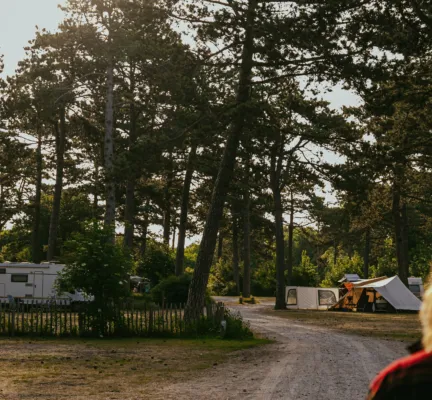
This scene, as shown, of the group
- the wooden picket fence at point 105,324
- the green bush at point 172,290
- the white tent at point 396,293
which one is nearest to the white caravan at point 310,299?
the white tent at point 396,293

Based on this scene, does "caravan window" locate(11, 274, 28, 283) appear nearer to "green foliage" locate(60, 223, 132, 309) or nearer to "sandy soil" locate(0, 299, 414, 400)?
"green foliage" locate(60, 223, 132, 309)

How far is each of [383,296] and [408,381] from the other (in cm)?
3976

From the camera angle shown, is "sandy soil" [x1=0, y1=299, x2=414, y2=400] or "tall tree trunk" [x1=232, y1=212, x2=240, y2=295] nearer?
"sandy soil" [x1=0, y1=299, x2=414, y2=400]

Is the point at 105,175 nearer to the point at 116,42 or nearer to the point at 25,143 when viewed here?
the point at 116,42

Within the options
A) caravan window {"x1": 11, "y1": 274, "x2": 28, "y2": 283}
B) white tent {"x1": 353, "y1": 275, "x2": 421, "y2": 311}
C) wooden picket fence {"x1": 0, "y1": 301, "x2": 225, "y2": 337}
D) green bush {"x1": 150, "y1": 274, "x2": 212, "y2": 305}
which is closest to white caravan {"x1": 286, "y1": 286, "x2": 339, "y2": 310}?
white tent {"x1": 353, "y1": 275, "x2": 421, "y2": 311}

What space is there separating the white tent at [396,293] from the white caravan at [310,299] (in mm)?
4754

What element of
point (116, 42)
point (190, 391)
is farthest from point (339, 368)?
point (116, 42)

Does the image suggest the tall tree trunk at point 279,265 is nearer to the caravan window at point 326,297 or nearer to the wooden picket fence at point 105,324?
the caravan window at point 326,297

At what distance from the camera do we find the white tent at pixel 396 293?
131 feet

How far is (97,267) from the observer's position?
2030cm

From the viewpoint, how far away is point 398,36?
18562 millimetres

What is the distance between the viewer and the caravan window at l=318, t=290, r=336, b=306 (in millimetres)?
45031

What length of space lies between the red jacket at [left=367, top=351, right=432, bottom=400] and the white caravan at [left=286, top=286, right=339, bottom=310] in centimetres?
4423

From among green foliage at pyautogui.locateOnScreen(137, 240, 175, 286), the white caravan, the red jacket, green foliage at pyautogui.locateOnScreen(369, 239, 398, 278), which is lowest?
the red jacket
